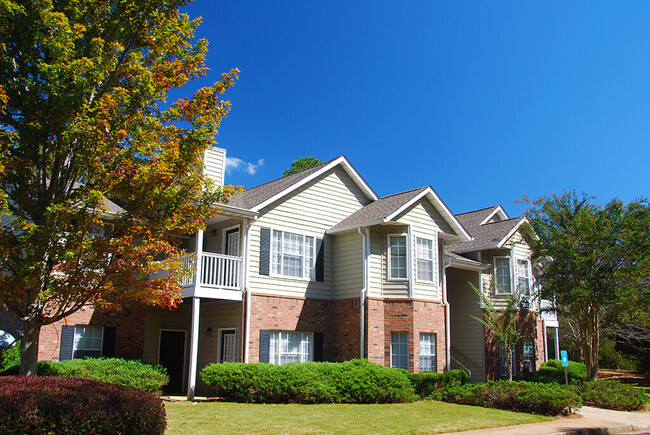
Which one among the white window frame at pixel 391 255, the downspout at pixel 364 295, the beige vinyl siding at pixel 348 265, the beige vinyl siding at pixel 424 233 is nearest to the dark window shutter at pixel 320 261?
the beige vinyl siding at pixel 348 265

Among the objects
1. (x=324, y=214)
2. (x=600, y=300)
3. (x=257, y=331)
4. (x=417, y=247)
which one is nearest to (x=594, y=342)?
(x=600, y=300)

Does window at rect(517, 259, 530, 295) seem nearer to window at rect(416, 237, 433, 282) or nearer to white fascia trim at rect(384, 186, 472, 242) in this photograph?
white fascia trim at rect(384, 186, 472, 242)

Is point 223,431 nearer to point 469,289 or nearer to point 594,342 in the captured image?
point 469,289

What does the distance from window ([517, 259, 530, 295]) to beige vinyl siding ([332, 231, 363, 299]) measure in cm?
884

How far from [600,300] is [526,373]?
4777 mm

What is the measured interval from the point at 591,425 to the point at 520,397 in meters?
2.30

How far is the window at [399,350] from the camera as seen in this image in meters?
20.0

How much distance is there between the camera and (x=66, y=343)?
54.0 ft

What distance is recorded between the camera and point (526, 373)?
24391mm

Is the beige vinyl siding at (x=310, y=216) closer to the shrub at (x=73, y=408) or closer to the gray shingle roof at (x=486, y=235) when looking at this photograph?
the gray shingle roof at (x=486, y=235)

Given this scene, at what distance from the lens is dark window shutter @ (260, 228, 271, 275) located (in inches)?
762

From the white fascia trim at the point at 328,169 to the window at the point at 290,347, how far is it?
4518 millimetres

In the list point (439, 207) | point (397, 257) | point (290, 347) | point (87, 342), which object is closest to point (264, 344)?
point (290, 347)

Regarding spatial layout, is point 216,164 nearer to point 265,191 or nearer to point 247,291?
point 265,191
